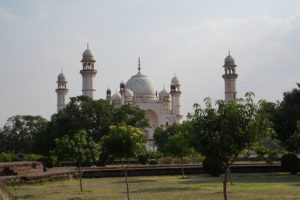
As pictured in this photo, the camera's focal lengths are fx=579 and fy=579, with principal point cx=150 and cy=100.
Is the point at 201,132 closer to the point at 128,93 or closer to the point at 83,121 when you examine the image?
the point at 83,121

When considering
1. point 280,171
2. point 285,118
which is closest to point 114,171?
point 280,171

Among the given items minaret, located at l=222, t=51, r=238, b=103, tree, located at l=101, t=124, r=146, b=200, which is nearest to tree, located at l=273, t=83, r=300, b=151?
tree, located at l=101, t=124, r=146, b=200

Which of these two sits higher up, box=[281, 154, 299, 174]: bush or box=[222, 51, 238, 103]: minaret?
box=[222, 51, 238, 103]: minaret

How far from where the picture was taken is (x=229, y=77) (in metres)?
67.2

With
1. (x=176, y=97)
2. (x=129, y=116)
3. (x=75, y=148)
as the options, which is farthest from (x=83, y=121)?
(x=176, y=97)

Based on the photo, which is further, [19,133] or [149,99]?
[149,99]

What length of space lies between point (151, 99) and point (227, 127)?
60.7m

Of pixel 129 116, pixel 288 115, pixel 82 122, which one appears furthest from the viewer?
pixel 129 116

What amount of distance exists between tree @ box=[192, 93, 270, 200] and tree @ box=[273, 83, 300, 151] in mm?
19959

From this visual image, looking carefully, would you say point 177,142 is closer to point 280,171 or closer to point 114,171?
point 114,171

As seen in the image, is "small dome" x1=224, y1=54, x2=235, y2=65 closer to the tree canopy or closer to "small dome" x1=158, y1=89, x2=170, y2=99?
"small dome" x1=158, y1=89, x2=170, y2=99

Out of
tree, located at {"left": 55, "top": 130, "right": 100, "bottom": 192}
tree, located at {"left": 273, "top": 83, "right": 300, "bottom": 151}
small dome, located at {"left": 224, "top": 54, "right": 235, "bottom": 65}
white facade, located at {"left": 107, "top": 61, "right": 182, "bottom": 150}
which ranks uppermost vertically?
small dome, located at {"left": 224, "top": 54, "right": 235, "bottom": 65}

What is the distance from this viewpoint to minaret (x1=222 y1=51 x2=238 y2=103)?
66.8 metres

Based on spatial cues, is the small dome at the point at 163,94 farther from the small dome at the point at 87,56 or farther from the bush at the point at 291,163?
the bush at the point at 291,163
